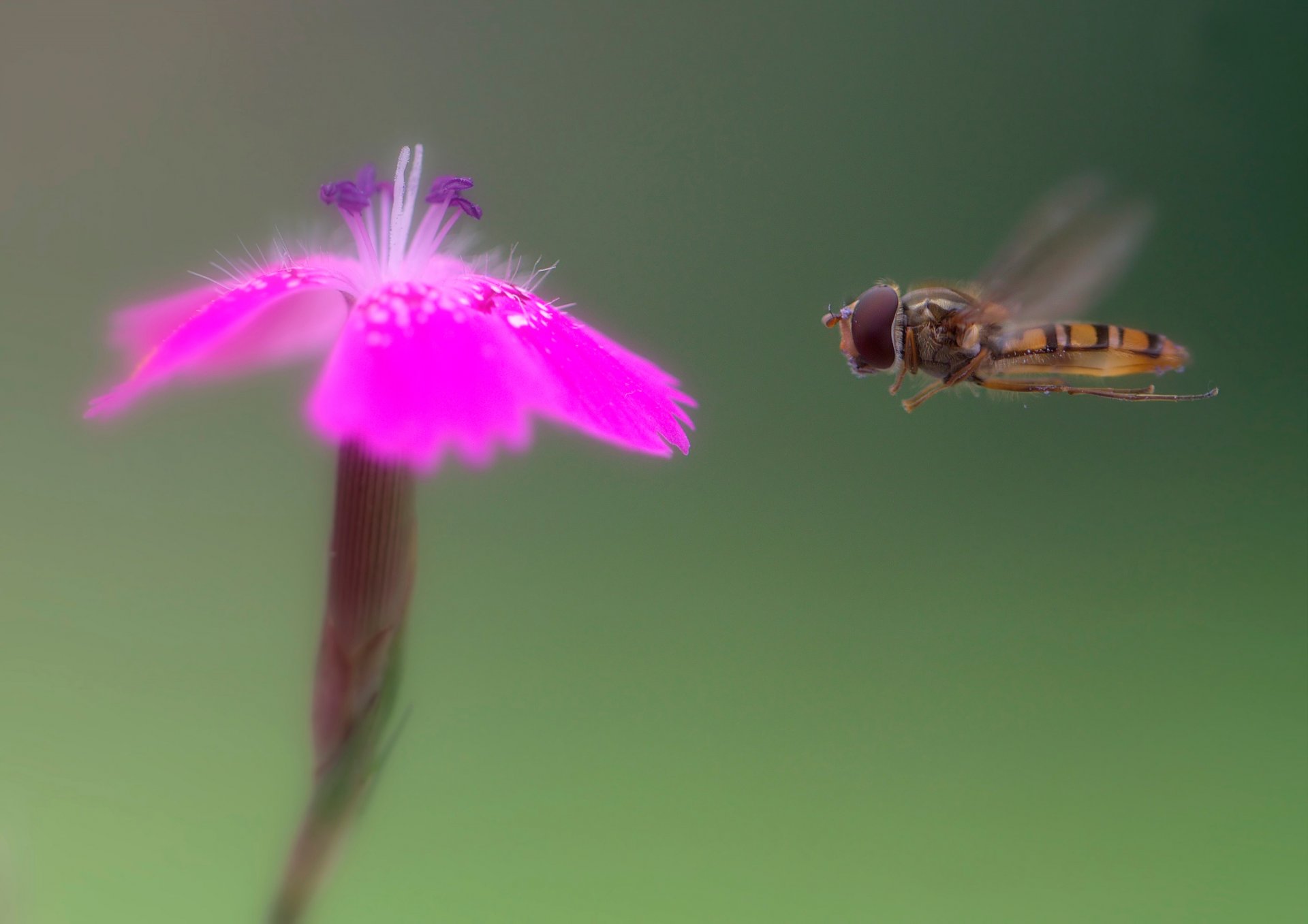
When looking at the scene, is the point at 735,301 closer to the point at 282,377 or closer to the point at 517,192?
the point at 517,192

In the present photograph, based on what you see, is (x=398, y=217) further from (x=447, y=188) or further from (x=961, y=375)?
(x=961, y=375)

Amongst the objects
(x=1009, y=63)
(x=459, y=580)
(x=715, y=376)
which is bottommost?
(x=459, y=580)

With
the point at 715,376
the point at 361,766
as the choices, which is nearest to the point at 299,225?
the point at 361,766

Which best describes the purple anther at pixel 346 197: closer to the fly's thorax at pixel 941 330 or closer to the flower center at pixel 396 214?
the flower center at pixel 396 214

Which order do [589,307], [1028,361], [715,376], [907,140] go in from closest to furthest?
[1028,361]
[589,307]
[715,376]
[907,140]

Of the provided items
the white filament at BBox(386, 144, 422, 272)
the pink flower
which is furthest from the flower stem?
the white filament at BBox(386, 144, 422, 272)

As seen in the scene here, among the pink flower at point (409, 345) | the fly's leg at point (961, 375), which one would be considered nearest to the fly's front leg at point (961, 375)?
the fly's leg at point (961, 375)
